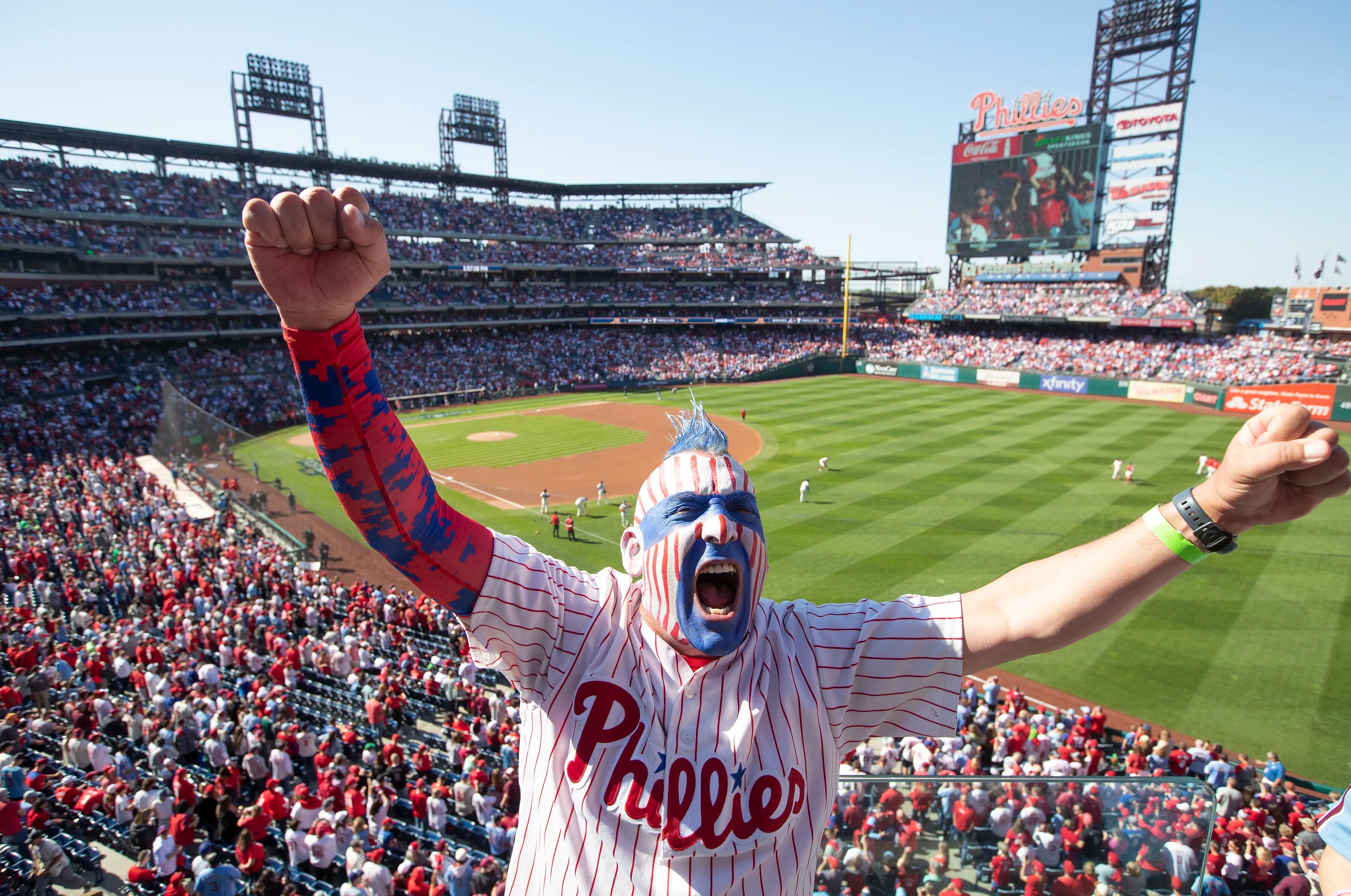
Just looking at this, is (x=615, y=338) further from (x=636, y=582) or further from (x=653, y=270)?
(x=636, y=582)

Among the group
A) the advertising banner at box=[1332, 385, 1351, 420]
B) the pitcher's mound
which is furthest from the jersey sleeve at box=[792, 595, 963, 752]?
the advertising banner at box=[1332, 385, 1351, 420]

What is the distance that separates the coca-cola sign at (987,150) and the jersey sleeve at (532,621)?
210 ft

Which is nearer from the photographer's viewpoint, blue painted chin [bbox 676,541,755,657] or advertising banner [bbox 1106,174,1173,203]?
blue painted chin [bbox 676,541,755,657]

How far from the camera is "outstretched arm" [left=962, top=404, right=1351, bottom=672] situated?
1775 millimetres

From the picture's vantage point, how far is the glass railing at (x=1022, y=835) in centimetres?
296

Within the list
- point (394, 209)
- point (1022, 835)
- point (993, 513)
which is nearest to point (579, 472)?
point (993, 513)

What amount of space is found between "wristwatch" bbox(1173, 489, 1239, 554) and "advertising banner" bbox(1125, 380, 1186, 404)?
47.8 m

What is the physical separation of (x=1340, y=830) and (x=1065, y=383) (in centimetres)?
5062

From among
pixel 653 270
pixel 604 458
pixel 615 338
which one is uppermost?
pixel 653 270

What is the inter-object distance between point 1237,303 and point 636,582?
296 feet

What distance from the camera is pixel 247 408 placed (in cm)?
3950

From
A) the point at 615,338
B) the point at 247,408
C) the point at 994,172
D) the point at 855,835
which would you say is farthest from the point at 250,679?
the point at 994,172

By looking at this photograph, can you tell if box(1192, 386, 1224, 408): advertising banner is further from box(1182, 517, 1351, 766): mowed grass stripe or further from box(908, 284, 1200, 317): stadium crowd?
box(1182, 517, 1351, 766): mowed grass stripe

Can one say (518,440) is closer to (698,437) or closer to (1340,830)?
(698,437)
